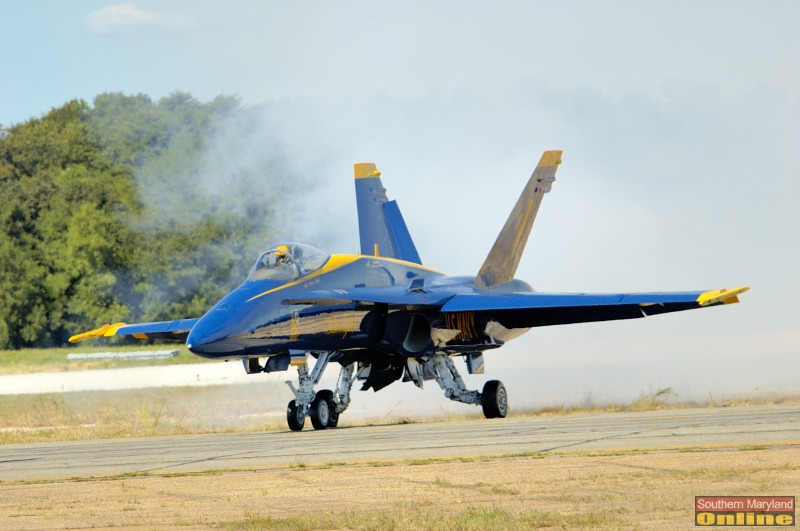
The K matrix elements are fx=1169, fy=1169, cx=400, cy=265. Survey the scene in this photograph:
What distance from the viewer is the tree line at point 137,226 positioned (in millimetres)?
38969

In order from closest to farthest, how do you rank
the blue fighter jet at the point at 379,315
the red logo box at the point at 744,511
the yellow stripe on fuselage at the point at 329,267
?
the red logo box at the point at 744,511
the blue fighter jet at the point at 379,315
the yellow stripe on fuselage at the point at 329,267

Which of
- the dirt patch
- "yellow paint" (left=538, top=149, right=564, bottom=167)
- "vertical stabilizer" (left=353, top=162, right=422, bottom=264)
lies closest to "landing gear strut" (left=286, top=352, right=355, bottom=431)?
"vertical stabilizer" (left=353, top=162, right=422, bottom=264)

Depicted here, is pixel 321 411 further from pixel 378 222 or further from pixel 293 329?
pixel 378 222

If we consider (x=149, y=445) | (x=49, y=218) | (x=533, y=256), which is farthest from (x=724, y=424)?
(x=49, y=218)

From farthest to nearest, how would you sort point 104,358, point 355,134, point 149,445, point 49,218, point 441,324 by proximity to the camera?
point 49,218
point 104,358
point 355,134
point 441,324
point 149,445

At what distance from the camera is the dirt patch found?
860 centimetres

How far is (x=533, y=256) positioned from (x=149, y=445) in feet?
64.0

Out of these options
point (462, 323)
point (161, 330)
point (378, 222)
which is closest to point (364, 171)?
point (378, 222)

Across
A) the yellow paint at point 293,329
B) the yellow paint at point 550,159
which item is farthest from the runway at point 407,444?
the yellow paint at point 550,159

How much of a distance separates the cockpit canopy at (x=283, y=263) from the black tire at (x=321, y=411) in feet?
7.66

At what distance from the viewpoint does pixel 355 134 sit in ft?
113

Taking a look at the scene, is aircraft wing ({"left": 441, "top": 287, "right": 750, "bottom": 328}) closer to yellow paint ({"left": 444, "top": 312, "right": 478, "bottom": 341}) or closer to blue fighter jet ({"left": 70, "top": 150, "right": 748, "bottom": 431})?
blue fighter jet ({"left": 70, "top": 150, "right": 748, "bottom": 431})

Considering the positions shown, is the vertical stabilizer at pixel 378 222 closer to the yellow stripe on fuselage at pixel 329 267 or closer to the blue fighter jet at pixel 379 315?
the blue fighter jet at pixel 379 315

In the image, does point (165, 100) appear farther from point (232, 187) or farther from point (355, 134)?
point (355, 134)
